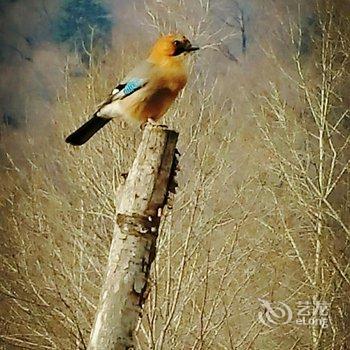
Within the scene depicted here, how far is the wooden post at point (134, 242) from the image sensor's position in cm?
122

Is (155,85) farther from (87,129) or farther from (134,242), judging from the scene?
(134,242)

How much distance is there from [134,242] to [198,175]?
3.51 feet

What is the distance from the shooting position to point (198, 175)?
7.57 feet

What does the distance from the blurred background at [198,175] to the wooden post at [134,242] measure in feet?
3.11

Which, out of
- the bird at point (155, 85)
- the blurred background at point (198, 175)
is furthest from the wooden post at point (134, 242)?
the blurred background at point (198, 175)

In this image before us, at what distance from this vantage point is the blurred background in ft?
7.47

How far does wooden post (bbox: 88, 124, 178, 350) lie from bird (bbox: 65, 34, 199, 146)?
0.34 metres

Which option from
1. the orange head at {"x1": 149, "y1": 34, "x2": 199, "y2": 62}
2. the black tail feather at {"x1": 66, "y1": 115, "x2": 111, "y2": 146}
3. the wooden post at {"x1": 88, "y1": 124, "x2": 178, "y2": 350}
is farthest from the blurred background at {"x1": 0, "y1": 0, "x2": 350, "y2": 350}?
the wooden post at {"x1": 88, "y1": 124, "x2": 178, "y2": 350}

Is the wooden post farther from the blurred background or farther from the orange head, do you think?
the blurred background

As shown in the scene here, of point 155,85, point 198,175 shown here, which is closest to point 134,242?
point 155,85

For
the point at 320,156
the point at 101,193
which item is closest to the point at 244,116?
the point at 320,156

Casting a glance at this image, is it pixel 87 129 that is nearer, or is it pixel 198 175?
pixel 87 129

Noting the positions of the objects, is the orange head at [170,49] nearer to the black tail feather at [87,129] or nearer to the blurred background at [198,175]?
the black tail feather at [87,129]

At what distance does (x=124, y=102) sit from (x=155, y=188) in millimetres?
464
